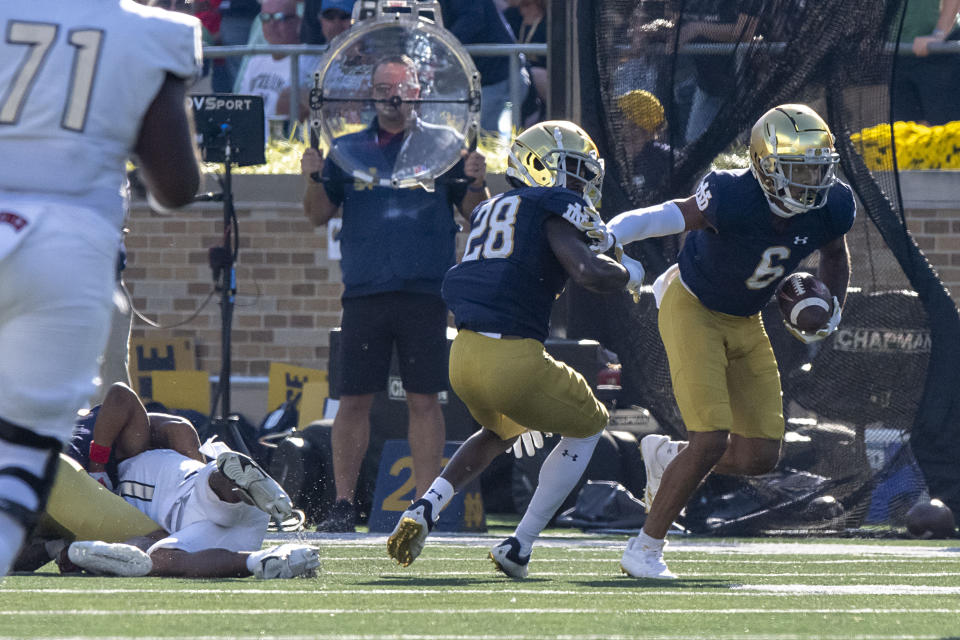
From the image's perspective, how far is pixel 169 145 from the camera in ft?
10.4

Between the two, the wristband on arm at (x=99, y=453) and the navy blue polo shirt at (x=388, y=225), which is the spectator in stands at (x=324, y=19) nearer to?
the navy blue polo shirt at (x=388, y=225)

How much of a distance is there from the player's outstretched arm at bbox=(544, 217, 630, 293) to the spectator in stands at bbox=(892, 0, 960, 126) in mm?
4951

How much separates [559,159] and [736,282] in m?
0.77

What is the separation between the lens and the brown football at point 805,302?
5867 mm

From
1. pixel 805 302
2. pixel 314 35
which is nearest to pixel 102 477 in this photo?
pixel 805 302

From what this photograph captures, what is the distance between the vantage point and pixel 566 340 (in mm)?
8109

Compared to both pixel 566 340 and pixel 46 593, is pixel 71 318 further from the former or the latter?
pixel 566 340

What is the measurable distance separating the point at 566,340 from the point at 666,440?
1.57 m

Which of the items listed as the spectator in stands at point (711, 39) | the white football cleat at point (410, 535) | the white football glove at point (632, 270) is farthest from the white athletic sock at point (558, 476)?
the spectator in stands at point (711, 39)

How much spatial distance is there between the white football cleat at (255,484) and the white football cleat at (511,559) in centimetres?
76

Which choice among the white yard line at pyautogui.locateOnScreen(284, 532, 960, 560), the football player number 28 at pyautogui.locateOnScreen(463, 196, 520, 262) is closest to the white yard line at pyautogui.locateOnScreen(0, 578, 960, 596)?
the football player number 28 at pyautogui.locateOnScreen(463, 196, 520, 262)

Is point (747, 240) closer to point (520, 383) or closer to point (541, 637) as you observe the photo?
point (520, 383)

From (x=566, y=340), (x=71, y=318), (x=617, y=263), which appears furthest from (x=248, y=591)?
(x=566, y=340)

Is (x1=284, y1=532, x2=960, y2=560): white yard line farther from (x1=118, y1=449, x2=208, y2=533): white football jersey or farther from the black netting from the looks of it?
(x1=118, y1=449, x2=208, y2=533): white football jersey
